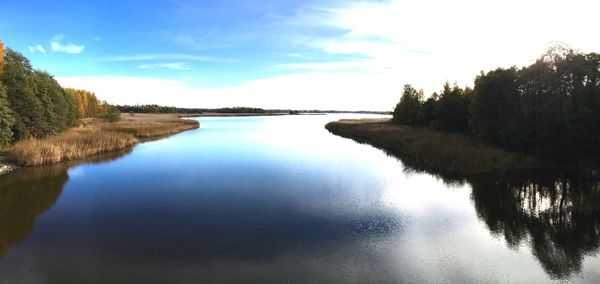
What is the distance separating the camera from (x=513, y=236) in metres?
13.3

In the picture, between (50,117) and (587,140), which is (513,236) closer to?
(587,140)

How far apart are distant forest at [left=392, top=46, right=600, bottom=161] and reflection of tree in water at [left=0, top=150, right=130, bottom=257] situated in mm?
31564

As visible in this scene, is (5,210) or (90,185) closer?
(5,210)

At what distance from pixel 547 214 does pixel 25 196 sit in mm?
24964

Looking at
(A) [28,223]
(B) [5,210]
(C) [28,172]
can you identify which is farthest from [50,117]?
(A) [28,223]

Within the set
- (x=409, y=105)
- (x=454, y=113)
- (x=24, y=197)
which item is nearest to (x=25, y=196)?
(x=24, y=197)

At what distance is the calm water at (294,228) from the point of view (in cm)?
1007

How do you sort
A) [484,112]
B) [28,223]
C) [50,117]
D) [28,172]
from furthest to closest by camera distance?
[50,117] < [484,112] < [28,172] < [28,223]

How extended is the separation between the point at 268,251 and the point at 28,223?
1030 centimetres

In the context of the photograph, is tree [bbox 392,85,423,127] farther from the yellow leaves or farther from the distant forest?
the yellow leaves

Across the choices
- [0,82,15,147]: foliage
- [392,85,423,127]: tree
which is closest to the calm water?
[0,82,15,147]: foliage

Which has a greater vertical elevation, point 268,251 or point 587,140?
point 587,140

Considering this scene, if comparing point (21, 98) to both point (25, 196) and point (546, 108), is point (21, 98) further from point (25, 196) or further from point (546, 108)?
point (546, 108)

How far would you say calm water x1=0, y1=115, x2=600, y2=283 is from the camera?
396 inches
